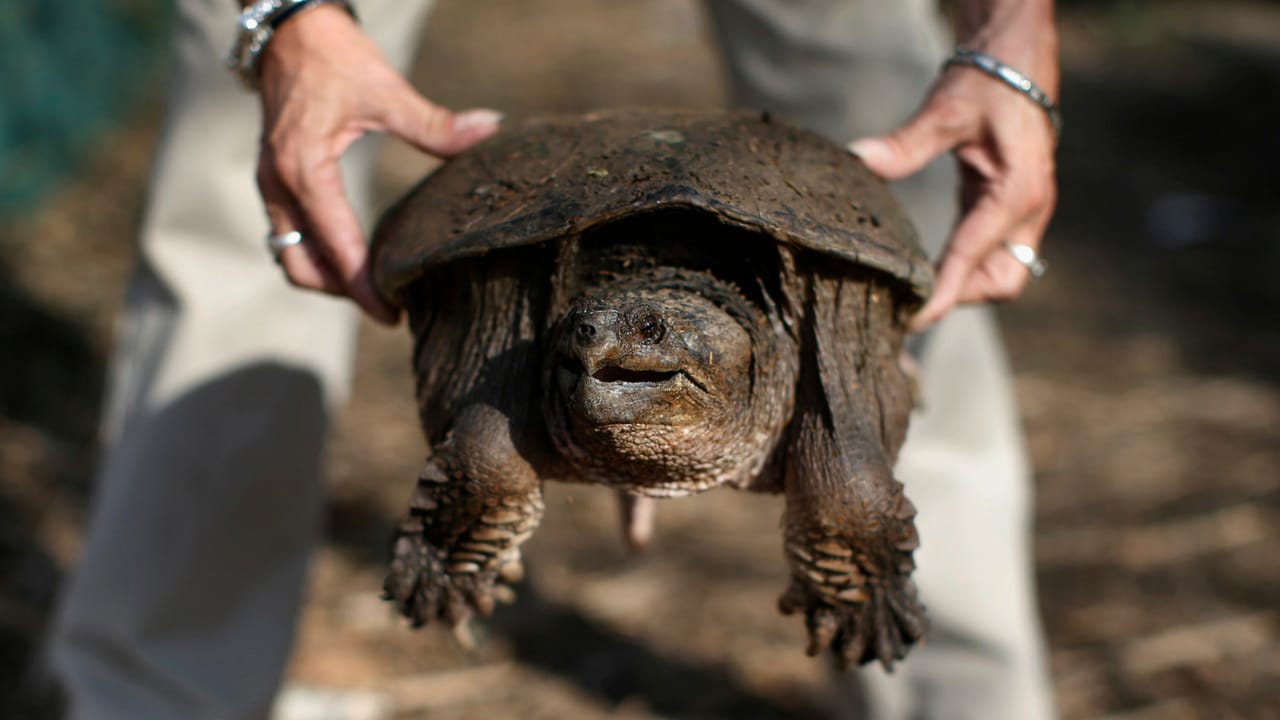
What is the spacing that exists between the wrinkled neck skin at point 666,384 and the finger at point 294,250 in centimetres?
59

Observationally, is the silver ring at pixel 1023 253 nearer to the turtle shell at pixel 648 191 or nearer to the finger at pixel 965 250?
the finger at pixel 965 250

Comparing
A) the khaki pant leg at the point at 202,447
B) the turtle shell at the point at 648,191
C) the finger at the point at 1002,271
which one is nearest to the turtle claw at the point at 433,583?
the turtle shell at the point at 648,191

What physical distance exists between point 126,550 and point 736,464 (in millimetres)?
1720

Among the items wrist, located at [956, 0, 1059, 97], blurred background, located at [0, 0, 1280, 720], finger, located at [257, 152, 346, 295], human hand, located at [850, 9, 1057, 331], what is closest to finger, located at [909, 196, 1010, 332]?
human hand, located at [850, 9, 1057, 331]

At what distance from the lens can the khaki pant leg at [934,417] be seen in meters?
2.73

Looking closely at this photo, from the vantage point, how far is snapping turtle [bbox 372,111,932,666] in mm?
1676

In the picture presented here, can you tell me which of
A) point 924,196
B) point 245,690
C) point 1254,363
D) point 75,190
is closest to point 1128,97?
point 1254,363

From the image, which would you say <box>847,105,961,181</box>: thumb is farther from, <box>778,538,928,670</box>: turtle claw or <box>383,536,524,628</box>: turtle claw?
<box>383,536,524,628</box>: turtle claw

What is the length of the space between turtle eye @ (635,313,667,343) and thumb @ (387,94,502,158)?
0.65 m

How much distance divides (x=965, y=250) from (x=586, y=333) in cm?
88

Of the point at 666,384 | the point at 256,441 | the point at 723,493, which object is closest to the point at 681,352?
the point at 666,384

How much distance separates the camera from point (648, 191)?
165cm

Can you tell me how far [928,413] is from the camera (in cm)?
285

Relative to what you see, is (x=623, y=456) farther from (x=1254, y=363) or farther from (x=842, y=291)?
(x=1254, y=363)
